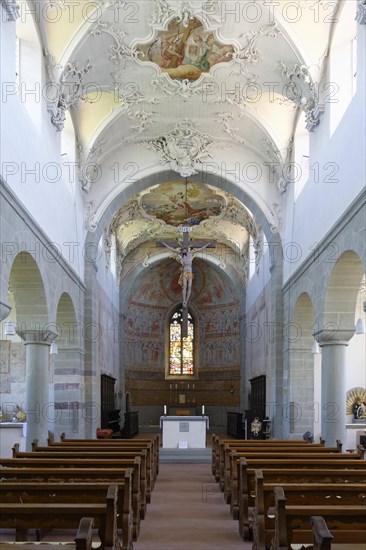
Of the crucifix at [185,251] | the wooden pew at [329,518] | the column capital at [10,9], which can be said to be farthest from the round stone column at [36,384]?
the wooden pew at [329,518]

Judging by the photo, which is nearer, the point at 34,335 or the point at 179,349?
the point at 34,335

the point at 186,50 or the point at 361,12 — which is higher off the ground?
the point at 186,50

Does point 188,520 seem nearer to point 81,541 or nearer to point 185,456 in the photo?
point 81,541

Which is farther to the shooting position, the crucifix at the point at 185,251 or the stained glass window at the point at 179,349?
the stained glass window at the point at 179,349

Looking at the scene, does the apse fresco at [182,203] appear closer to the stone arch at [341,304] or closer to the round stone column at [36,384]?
the stone arch at [341,304]

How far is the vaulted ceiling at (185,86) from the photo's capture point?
16.4 metres

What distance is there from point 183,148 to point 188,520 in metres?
14.7

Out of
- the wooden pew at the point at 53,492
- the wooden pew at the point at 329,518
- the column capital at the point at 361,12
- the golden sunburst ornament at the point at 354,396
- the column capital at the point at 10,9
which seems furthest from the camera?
the golden sunburst ornament at the point at 354,396

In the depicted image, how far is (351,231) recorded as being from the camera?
535 inches

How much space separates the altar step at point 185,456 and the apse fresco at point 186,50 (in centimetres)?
1096

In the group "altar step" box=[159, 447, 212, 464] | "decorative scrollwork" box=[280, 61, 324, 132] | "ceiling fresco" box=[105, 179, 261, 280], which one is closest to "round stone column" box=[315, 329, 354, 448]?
"decorative scrollwork" box=[280, 61, 324, 132]

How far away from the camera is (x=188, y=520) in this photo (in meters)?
11.0

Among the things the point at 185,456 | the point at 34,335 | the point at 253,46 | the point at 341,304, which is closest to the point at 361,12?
the point at 253,46

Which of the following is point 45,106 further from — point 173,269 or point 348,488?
point 173,269
